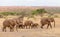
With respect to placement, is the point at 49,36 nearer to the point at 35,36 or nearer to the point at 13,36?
the point at 35,36

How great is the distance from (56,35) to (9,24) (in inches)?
145

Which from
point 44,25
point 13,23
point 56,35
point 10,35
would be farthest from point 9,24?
point 44,25

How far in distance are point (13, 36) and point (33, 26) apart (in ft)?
18.9

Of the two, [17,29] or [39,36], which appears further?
[17,29]

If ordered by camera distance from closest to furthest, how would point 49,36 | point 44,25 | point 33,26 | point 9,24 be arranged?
point 49,36 → point 9,24 → point 33,26 → point 44,25

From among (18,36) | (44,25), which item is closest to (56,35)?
(18,36)

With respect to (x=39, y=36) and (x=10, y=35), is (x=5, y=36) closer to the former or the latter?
(x=10, y=35)

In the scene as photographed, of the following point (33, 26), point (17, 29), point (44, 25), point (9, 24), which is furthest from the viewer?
point (44, 25)

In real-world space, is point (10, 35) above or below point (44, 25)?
above

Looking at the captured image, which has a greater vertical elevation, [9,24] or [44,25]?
[9,24]

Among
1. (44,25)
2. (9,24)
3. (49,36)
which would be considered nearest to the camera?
(49,36)

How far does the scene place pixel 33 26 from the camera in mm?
21531

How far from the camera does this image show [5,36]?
632 inches

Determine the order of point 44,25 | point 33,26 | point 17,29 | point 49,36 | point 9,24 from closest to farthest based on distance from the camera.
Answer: point 49,36, point 9,24, point 17,29, point 33,26, point 44,25
